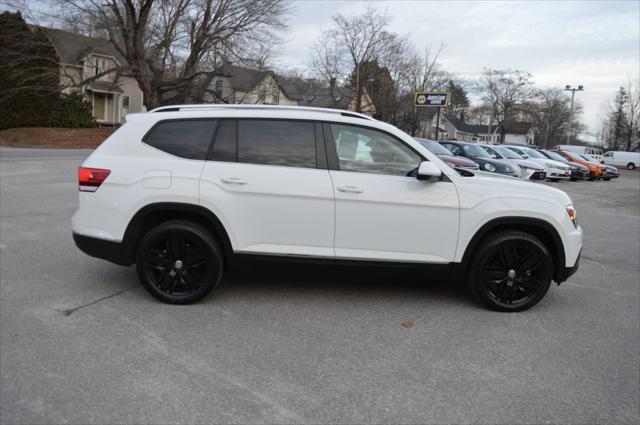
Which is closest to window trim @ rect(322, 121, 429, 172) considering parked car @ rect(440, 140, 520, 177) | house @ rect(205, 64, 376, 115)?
parked car @ rect(440, 140, 520, 177)

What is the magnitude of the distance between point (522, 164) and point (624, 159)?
38.6m

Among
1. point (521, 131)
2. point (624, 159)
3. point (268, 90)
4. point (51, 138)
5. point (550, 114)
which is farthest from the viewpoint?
point (521, 131)

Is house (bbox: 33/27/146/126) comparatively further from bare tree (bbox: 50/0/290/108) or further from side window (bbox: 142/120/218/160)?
side window (bbox: 142/120/218/160)

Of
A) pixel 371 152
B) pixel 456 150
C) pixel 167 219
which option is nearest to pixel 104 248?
pixel 167 219

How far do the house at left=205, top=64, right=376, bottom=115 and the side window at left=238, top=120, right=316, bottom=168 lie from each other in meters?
30.9

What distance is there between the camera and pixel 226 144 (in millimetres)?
4652

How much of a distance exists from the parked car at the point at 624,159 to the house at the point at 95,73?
47018mm

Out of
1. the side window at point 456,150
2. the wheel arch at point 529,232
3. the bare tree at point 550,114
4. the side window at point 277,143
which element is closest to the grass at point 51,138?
the side window at point 456,150

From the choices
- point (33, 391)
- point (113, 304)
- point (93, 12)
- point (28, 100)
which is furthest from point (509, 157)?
point (28, 100)

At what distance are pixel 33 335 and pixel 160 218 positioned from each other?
56.1 inches

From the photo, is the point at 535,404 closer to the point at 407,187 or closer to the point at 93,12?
the point at 407,187

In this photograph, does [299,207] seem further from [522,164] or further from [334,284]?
[522,164]

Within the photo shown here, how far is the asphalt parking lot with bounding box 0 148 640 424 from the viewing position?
2969 millimetres

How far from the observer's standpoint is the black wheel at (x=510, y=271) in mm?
4617
